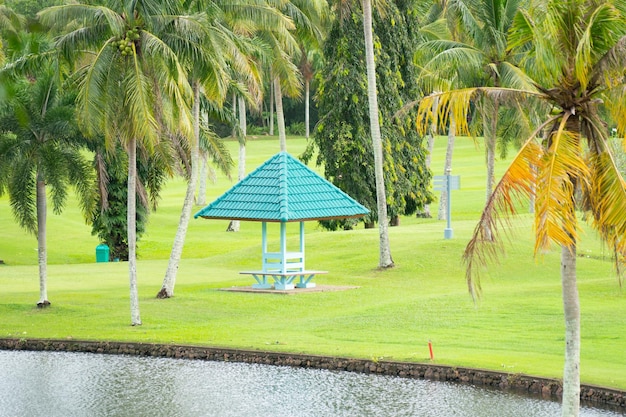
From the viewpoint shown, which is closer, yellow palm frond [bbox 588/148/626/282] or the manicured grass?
yellow palm frond [bbox 588/148/626/282]

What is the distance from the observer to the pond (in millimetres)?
18766

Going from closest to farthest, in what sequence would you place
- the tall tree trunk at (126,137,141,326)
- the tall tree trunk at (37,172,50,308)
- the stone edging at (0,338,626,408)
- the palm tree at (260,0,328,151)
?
the stone edging at (0,338,626,408)
the tall tree trunk at (126,137,141,326)
the tall tree trunk at (37,172,50,308)
the palm tree at (260,0,328,151)

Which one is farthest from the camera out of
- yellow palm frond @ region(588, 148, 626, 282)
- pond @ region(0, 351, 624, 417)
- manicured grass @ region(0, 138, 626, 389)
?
manicured grass @ region(0, 138, 626, 389)

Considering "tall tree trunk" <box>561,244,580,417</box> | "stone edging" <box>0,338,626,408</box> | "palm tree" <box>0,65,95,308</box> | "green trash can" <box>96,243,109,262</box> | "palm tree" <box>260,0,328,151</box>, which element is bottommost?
"stone edging" <box>0,338,626,408</box>

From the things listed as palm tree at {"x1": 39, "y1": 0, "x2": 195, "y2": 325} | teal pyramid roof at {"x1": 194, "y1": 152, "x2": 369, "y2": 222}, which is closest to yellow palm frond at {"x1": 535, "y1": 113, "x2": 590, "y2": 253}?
palm tree at {"x1": 39, "y1": 0, "x2": 195, "y2": 325}

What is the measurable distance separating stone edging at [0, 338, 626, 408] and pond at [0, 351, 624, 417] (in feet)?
0.93

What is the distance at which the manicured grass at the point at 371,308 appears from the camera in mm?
23172

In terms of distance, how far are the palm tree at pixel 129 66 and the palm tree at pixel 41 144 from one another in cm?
286

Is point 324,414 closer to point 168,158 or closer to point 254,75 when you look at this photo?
point 168,158

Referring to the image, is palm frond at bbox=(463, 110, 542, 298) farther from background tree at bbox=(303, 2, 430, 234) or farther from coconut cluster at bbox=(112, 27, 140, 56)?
background tree at bbox=(303, 2, 430, 234)

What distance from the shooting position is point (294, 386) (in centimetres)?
2062

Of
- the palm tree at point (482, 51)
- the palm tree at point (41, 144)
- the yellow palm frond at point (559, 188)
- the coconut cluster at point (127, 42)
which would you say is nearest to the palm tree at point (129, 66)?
the coconut cluster at point (127, 42)

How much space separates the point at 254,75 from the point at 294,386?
Result: 49.3 feet

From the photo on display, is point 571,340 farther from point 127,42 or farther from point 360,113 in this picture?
point 360,113
